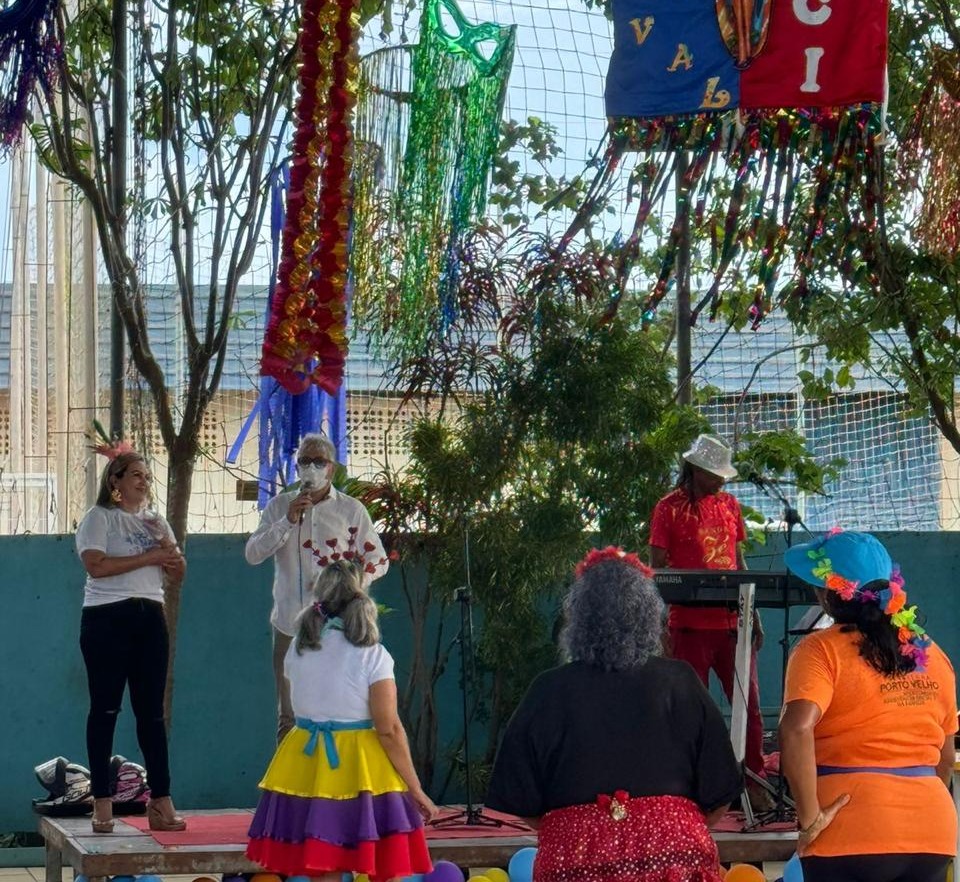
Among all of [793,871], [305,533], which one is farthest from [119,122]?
[793,871]

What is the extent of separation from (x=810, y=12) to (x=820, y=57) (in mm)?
213

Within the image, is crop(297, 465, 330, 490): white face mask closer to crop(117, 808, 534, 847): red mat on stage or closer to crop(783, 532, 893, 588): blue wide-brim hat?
crop(117, 808, 534, 847): red mat on stage

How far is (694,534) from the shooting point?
674 cm

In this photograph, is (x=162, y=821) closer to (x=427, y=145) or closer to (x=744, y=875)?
(x=744, y=875)

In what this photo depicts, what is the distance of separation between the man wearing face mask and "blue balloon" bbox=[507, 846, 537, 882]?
1.27 meters

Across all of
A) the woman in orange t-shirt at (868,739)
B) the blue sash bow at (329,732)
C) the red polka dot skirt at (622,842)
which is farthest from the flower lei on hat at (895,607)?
the blue sash bow at (329,732)

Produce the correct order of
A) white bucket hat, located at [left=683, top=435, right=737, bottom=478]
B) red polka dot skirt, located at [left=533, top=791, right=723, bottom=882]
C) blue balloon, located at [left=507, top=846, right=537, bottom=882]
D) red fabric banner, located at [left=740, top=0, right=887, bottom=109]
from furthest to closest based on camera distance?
red fabric banner, located at [left=740, top=0, right=887, bottom=109]
white bucket hat, located at [left=683, top=435, right=737, bottom=478]
blue balloon, located at [left=507, top=846, right=537, bottom=882]
red polka dot skirt, located at [left=533, top=791, right=723, bottom=882]

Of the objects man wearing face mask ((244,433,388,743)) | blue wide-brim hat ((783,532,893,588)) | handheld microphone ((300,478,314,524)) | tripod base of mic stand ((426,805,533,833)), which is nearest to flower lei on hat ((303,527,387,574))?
man wearing face mask ((244,433,388,743))

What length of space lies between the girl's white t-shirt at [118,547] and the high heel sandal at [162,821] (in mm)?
812

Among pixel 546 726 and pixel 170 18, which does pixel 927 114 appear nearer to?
pixel 170 18

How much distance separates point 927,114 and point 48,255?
4.66m

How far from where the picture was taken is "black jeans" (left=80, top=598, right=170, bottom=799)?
5.99 meters

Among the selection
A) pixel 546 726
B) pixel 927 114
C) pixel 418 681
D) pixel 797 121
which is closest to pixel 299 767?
pixel 546 726

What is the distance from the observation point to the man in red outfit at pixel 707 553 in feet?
21.6
